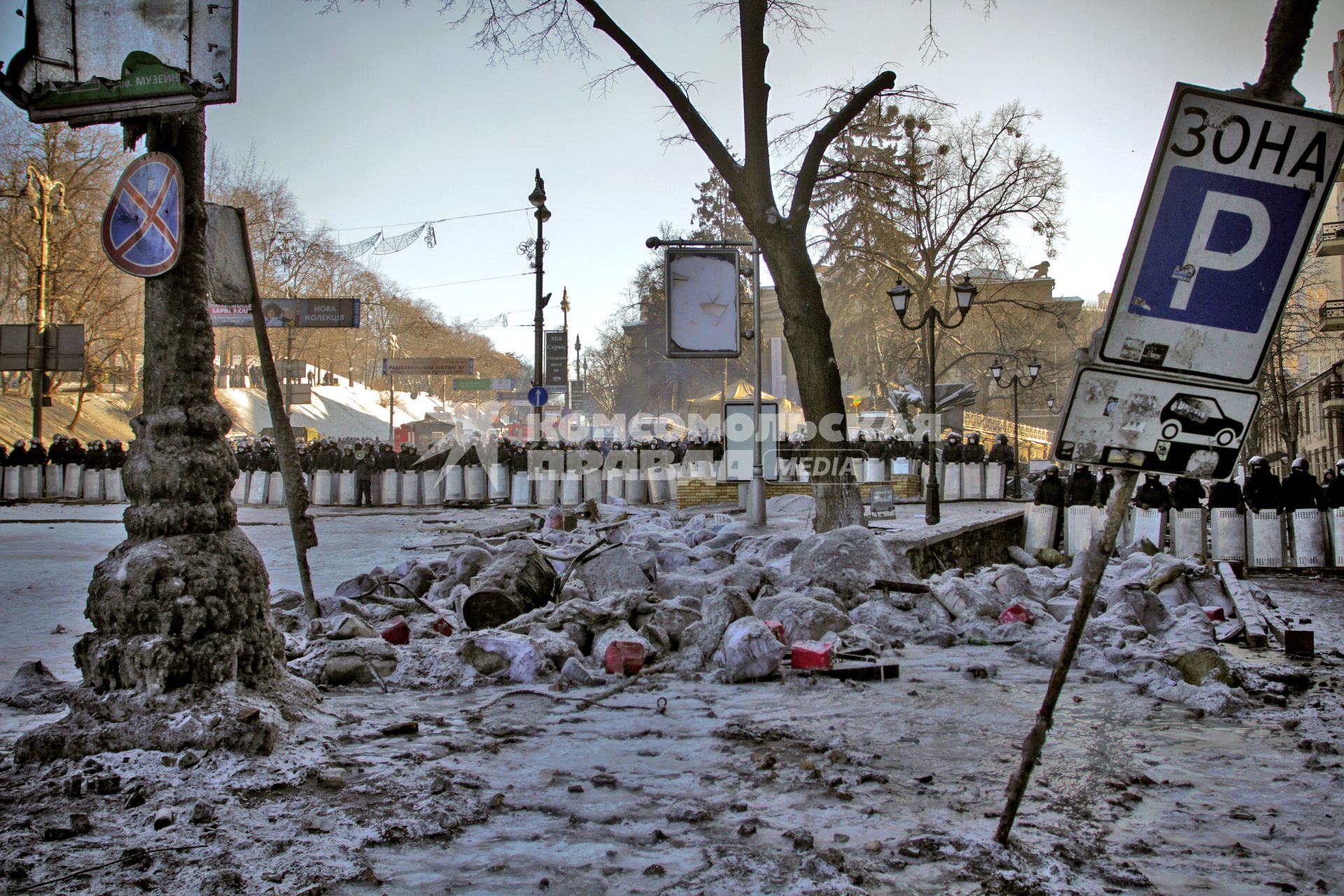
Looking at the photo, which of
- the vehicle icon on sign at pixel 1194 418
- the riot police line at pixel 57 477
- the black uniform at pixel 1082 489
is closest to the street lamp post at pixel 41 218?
the riot police line at pixel 57 477

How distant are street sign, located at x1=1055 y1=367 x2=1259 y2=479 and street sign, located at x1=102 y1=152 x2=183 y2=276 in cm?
378

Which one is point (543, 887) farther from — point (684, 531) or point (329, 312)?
point (329, 312)

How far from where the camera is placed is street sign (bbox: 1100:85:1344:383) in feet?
9.05

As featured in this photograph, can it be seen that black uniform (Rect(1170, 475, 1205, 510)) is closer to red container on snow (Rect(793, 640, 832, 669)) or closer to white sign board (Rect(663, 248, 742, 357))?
white sign board (Rect(663, 248, 742, 357))

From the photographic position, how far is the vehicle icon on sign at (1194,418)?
2807 millimetres

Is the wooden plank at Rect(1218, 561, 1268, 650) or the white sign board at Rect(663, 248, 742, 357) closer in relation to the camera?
the wooden plank at Rect(1218, 561, 1268, 650)

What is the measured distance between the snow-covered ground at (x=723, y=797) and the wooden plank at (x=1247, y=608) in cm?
139

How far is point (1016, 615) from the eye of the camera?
7426 mm

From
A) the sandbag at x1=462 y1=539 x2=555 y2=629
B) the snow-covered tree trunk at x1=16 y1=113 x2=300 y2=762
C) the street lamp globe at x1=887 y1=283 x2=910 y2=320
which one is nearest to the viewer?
the snow-covered tree trunk at x1=16 y1=113 x2=300 y2=762

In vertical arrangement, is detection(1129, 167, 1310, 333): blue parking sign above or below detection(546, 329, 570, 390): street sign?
below

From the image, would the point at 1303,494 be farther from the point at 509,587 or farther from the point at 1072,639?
the point at 1072,639

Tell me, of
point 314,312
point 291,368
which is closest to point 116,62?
point 291,368

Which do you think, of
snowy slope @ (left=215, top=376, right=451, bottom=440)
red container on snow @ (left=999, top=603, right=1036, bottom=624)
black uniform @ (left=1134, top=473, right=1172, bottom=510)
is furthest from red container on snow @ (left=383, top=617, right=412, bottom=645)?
snowy slope @ (left=215, top=376, right=451, bottom=440)

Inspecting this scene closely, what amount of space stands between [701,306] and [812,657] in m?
10.4
